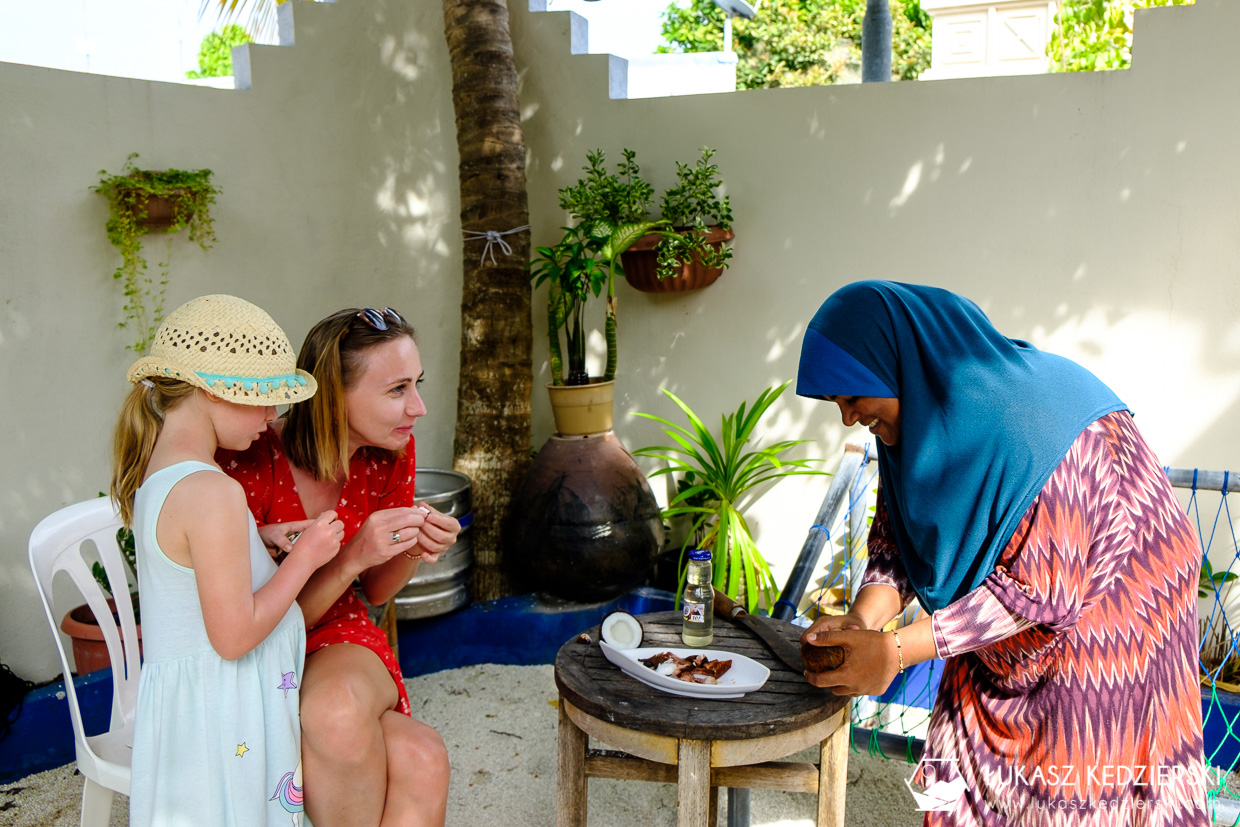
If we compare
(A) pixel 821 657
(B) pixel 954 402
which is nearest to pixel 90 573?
(A) pixel 821 657

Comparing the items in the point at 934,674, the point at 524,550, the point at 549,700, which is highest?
the point at 524,550

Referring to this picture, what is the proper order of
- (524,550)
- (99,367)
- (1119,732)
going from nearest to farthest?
(1119,732) < (99,367) < (524,550)

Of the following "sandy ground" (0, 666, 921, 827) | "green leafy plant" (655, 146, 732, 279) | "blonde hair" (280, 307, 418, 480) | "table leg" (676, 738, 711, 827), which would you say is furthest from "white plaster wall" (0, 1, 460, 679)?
"table leg" (676, 738, 711, 827)

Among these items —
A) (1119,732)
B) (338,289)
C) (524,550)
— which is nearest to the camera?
(1119,732)

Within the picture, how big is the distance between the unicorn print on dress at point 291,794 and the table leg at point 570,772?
2.07 ft

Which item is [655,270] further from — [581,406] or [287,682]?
[287,682]

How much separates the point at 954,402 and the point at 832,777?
3.26 ft

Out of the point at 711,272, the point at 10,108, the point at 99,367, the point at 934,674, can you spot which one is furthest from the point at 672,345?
the point at 10,108

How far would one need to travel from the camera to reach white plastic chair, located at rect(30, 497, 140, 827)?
220 cm

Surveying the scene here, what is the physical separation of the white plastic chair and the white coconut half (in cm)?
118

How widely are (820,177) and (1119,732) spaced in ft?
9.89

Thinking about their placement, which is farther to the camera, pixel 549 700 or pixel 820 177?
pixel 820 177

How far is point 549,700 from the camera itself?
12.7ft

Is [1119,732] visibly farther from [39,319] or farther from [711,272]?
[39,319]
